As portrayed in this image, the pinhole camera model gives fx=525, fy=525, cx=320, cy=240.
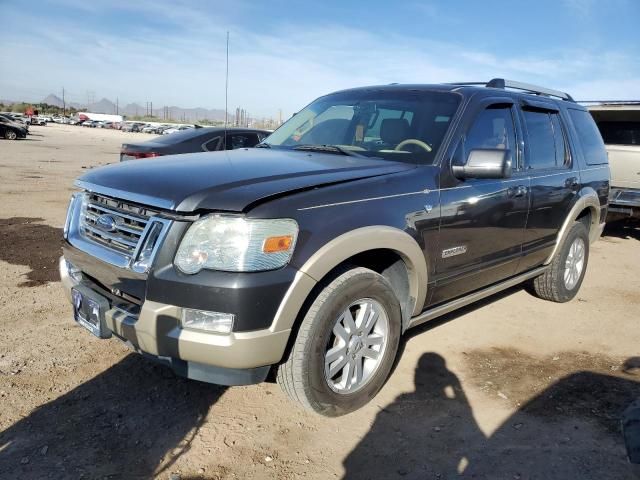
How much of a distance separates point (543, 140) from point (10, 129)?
32860 millimetres

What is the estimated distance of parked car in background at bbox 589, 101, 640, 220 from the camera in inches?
309

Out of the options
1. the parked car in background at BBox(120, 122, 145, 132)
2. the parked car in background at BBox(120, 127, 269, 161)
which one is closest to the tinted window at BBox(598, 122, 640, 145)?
the parked car in background at BBox(120, 127, 269, 161)

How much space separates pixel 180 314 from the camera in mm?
2525

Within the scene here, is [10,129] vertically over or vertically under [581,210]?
under

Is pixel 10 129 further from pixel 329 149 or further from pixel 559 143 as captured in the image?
pixel 559 143

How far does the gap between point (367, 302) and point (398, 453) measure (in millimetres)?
828

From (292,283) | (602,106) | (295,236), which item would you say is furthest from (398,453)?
(602,106)

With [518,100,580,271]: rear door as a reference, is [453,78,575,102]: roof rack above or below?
above

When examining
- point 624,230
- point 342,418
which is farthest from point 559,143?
point 624,230

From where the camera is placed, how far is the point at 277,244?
8.37 ft

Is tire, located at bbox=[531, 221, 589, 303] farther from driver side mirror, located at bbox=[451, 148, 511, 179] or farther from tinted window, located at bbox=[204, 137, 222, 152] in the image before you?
tinted window, located at bbox=[204, 137, 222, 152]

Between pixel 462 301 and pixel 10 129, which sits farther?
pixel 10 129

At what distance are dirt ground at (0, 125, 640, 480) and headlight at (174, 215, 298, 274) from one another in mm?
1010

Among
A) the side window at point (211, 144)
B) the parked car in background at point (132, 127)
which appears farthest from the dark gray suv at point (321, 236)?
the parked car in background at point (132, 127)
